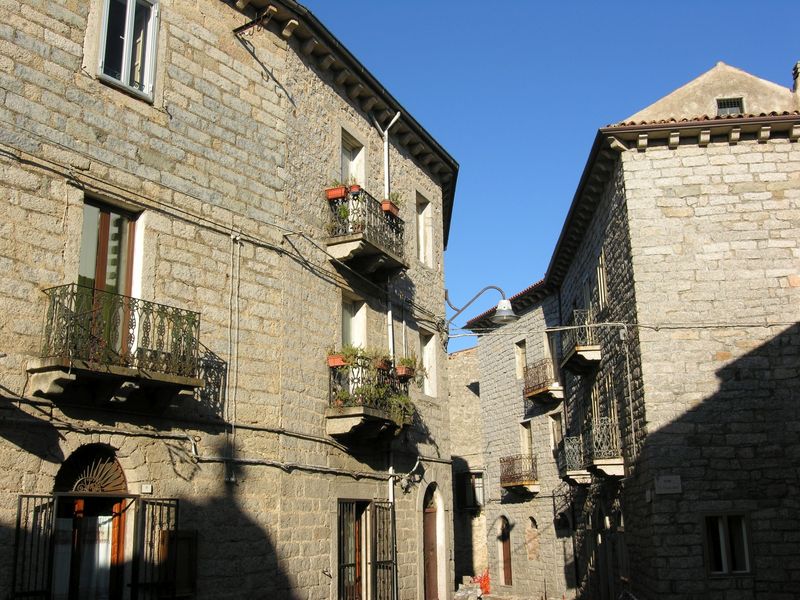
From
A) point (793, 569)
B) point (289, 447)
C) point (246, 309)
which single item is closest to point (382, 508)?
point (289, 447)

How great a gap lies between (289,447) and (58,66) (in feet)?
20.0

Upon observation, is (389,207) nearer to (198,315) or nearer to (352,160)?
(352,160)

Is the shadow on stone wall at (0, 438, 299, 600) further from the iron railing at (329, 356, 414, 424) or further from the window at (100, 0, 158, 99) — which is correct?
the window at (100, 0, 158, 99)

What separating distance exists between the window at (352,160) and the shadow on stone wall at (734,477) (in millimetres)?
7312

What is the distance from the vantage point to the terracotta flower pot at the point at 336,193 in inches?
580

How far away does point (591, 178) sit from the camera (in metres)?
19.0

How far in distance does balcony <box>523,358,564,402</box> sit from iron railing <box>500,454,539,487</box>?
245 cm

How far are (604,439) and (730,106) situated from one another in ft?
25.2

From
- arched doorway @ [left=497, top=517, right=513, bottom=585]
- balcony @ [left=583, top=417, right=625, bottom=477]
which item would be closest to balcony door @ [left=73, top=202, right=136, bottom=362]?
balcony @ [left=583, top=417, right=625, bottom=477]

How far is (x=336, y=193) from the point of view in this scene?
14.8 metres

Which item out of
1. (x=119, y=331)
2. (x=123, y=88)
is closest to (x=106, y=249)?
(x=119, y=331)

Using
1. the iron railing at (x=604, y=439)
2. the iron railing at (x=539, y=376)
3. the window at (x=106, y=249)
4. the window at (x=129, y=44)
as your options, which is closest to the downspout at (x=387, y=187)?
the iron railing at (x=604, y=439)

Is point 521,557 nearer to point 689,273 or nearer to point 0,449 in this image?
point 689,273

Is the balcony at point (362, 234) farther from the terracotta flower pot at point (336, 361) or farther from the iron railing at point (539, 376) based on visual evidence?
the iron railing at point (539, 376)
